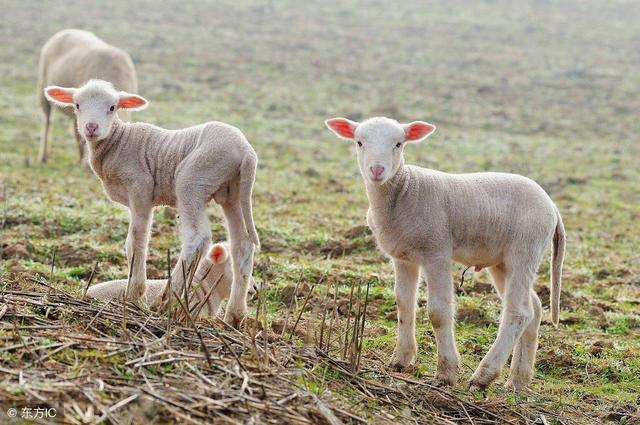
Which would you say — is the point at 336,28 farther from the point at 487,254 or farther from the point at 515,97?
the point at 487,254

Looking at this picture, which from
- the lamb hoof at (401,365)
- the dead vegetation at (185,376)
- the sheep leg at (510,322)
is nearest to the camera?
the dead vegetation at (185,376)

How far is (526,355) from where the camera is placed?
739 centimetres

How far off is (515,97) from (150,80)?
38.4ft

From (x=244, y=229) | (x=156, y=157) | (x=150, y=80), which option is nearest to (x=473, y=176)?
(x=244, y=229)

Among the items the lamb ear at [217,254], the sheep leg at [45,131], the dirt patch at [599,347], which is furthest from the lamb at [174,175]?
the sheep leg at [45,131]

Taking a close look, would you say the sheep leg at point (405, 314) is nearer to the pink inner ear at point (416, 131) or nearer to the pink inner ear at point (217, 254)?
the pink inner ear at point (416, 131)

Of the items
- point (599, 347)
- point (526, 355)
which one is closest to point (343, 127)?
point (526, 355)

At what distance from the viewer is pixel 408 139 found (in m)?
Answer: 7.06

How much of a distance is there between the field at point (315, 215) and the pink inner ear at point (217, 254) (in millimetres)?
721

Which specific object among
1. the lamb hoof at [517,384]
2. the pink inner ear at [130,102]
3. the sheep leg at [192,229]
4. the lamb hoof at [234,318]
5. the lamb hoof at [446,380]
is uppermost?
the pink inner ear at [130,102]

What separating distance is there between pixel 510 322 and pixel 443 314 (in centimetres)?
53

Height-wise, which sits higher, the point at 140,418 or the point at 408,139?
the point at 408,139

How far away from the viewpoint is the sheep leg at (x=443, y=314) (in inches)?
270

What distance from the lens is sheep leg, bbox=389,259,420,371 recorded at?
23.8 feet
